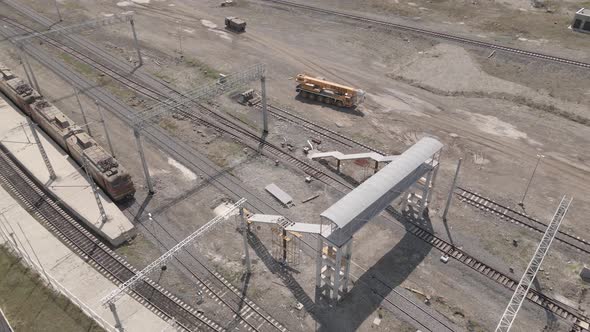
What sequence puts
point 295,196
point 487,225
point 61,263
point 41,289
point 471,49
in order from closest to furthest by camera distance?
point 41,289
point 61,263
point 487,225
point 295,196
point 471,49

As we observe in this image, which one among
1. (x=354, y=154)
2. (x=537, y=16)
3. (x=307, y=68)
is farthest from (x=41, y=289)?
(x=537, y=16)

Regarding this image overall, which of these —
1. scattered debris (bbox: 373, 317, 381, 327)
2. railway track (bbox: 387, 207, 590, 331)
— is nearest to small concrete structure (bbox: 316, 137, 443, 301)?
scattered debris (bbox: 373, 317, 381, 327)

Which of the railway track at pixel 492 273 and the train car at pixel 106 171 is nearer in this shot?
the railway track at pixel 492 273

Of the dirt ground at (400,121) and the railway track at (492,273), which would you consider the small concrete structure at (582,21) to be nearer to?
the dirt ground at (400,121)

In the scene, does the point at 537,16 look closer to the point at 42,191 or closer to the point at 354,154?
the point at 354,154

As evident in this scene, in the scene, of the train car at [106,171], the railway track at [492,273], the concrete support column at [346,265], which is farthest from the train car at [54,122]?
the railway track at [492,273]

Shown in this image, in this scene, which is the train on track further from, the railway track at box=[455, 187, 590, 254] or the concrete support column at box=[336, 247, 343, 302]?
the railway track at box=[455, 187, 590, 254]
